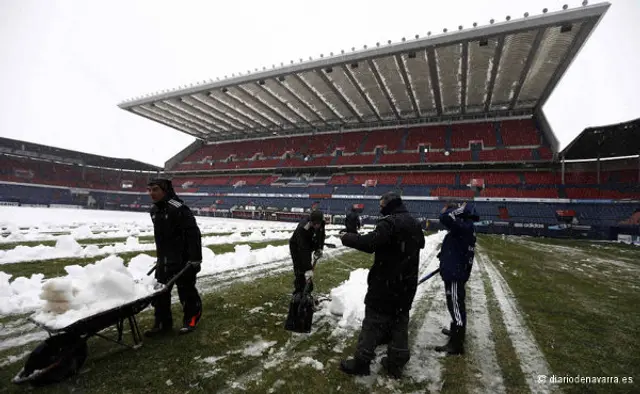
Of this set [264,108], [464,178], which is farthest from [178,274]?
[264,108]

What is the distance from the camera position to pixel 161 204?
3363 mm

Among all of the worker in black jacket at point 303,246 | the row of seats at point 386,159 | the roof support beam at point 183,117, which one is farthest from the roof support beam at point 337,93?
the worker in black jacket at point 303,246

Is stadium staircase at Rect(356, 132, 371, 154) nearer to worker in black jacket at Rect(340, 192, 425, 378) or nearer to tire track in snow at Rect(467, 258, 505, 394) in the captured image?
tire track in snow at Rect(467, 258, 505, 394)

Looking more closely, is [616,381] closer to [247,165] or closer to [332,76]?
[332,76]

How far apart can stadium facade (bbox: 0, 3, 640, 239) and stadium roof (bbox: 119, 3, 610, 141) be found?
128mm

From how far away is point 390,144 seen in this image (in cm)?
3725

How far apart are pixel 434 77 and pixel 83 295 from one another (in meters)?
28.8

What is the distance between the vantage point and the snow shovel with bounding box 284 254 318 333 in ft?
11.5

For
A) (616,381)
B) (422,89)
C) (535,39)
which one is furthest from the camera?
(422,89)

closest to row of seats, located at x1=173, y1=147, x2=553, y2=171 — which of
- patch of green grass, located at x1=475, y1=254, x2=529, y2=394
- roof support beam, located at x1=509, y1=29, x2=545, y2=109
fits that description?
roof support beam, located at x1=509, y1=29, x2=545, y2=109

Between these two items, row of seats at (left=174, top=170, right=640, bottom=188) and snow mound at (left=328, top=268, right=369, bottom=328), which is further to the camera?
row of seats at (left=174, top=170, right=640, bottom=188)

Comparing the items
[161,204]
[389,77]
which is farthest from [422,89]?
[161,204]

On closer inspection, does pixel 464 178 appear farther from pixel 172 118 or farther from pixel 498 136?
pixel 172 118

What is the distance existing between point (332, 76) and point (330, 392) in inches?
1107
